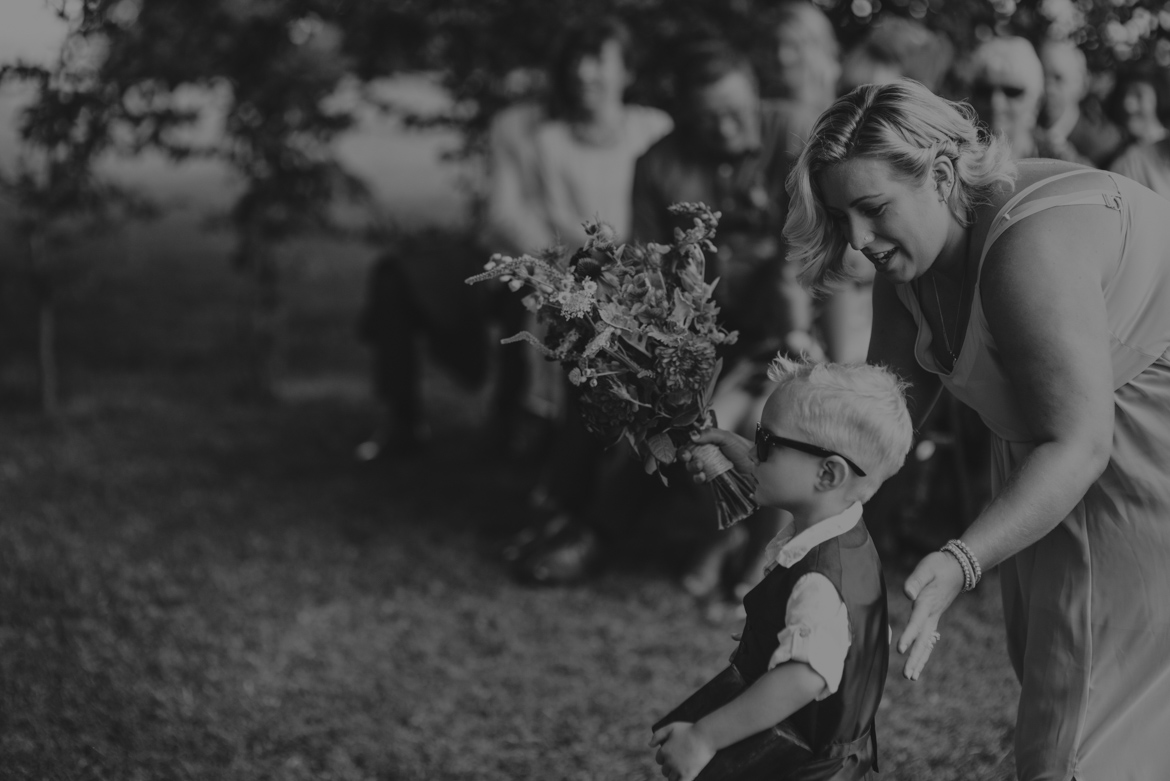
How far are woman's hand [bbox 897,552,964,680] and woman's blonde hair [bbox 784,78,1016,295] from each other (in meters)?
0.67

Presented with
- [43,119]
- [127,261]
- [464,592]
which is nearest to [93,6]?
[43,119]

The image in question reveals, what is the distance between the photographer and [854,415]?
81.2 inches

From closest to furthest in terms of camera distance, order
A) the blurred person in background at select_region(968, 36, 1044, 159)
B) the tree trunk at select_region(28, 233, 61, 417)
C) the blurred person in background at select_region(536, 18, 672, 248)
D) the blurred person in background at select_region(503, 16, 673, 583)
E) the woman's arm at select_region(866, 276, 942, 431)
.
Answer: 1. the woman's arm at select_region(866, 276, 942, 431)
2. the blurred person in background at select_region(968, 36, 1044, 159)
3. the blurred person in background at select_region(503, 16, 673, 583)
4. the blurred person in background at select_region(536, 18, 672, 248)
5. the tree trunk at select_region(28, 233, 61, 417)

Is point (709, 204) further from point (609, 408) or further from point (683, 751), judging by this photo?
point (683, 751)

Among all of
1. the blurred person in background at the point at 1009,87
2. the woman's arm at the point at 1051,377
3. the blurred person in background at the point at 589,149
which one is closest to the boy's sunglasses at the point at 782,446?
the woman's arm at the point at 1051,377

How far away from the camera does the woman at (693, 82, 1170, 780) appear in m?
1.98

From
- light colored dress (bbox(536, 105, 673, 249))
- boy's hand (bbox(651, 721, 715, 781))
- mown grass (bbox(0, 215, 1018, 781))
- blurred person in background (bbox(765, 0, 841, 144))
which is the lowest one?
mown grass (bbox(0, 215, 1018, 781))

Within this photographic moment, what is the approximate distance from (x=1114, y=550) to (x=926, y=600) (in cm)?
56

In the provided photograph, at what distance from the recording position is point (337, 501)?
6055mm

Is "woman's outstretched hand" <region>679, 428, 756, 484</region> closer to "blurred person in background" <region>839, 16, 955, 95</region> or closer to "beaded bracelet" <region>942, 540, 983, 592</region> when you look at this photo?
"beaded bracelet" <region>942, 540, 983, 592</region>

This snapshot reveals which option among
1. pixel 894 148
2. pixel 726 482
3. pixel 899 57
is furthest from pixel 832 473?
pixel 899 57

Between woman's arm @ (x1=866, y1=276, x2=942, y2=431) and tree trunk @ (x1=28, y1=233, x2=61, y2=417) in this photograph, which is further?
tree trunk @ (x1=28, y1=233, x2=61, y2=417)

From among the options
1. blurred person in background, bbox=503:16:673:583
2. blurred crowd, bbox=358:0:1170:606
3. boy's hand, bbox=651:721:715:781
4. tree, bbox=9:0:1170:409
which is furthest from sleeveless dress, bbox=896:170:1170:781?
tree, bbox=9:0:1170:409

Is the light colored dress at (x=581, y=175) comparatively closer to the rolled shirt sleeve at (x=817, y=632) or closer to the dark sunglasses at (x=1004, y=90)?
the dark sunglasses at (x=1004, y=90)
